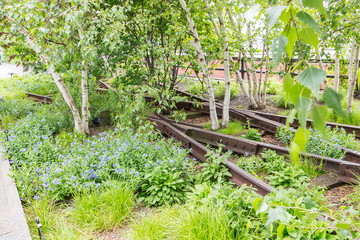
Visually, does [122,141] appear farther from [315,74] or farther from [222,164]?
[315,74]

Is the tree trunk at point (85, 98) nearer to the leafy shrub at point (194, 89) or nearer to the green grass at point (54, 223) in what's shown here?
the leafy shrub at point (194, 89)

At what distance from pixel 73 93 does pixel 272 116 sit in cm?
559

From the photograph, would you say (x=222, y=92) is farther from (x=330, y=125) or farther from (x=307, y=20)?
(x=307, y=20)

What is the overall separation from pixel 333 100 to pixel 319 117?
0.05 meters

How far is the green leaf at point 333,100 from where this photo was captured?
23.8 inches

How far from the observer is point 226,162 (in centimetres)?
446

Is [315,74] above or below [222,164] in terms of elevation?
above

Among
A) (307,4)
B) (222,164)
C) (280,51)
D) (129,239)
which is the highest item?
(307,4)

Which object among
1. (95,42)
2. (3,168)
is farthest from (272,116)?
(3,168)

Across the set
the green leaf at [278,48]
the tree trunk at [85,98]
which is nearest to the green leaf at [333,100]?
the green leaf at [278,48]

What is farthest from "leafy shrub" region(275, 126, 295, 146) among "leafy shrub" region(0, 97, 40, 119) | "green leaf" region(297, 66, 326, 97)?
"leafy shrub" region(0, 97, 40, 119)

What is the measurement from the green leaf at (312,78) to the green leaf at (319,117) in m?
0.05

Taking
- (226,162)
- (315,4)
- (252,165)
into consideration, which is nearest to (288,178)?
(252,165)

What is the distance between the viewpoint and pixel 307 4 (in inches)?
27.4
